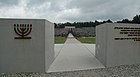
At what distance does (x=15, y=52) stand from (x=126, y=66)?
17.4ft

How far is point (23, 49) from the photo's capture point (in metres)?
8.23

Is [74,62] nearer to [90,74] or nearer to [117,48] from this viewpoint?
[117,48]

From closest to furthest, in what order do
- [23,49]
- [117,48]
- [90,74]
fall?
1. [90,74]
2. [23,49]
3. [117,48]

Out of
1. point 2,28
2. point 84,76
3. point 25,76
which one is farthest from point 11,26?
point 84,76

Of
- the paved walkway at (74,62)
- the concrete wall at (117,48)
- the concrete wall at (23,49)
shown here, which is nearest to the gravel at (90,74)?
the concrete wall at (23,49)

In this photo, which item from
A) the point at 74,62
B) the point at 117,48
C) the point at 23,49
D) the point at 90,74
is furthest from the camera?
the point at 74,62

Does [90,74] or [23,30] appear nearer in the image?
[90,74]

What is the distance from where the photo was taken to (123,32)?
9.85 metres

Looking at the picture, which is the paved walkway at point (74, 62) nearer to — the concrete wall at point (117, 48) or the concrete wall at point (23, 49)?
the concrete wall at point (117, 48)

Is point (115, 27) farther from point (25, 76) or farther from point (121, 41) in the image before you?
point (25, 76)

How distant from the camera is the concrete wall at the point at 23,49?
8141 millimetres

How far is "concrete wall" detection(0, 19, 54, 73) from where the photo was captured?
814cm

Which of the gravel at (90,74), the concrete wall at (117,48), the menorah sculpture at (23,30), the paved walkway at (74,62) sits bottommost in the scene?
the gravel at (90,74)

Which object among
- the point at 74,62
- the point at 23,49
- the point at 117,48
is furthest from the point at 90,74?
the point at 23,49
